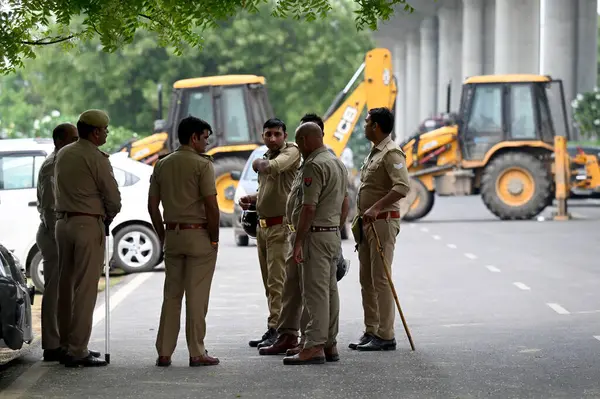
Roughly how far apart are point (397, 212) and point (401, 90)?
8770 cm

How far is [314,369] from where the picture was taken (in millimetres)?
10594

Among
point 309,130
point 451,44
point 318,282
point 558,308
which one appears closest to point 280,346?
point 318,282

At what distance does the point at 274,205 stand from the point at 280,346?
3.58 feet

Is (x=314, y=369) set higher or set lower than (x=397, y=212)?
lower

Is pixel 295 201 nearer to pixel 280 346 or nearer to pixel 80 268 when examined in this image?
pixel 280 346

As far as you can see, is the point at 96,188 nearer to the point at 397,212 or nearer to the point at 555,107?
the point at 397,212

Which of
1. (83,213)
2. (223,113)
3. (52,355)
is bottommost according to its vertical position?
(52,355)

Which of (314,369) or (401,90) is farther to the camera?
(401,90)

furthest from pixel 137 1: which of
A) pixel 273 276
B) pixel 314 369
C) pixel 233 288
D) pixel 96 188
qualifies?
pixel 233 288

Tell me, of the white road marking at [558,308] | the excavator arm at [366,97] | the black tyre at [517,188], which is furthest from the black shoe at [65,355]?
the excavator arm at [366,97]

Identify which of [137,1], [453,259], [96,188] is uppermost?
[137,1]

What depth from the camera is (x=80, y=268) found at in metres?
11.0

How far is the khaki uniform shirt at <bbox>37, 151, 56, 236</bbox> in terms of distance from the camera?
11586 mm

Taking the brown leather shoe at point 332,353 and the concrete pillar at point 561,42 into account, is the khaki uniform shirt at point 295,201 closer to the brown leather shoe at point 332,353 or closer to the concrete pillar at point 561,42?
the brown leather shoe at point 332,353
